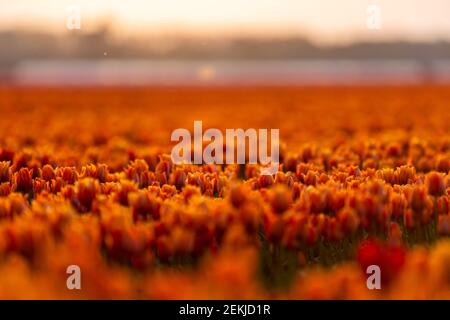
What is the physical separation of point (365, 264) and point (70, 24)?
5.01 meters

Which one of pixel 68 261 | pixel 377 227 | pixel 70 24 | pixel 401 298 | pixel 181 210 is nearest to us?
pixel 401 298

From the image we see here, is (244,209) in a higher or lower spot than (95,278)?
higher

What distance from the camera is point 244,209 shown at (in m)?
3.82

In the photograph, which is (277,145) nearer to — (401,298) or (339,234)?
(339,234)

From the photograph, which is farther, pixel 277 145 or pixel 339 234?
pixel 277 145

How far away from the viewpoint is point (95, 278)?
265 centimetres

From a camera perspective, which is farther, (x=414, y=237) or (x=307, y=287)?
(x=414, y=237)

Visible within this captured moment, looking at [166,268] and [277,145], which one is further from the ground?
[277,145]

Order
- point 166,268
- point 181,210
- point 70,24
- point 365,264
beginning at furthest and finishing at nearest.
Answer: point 70,24 → point 181,210 → point 166,268 → point 365,264

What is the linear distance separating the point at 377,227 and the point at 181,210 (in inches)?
45.1
